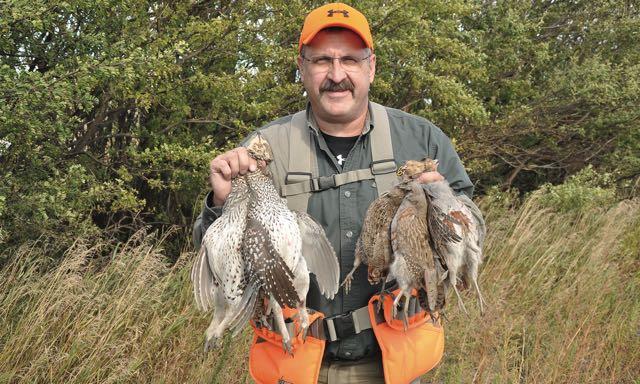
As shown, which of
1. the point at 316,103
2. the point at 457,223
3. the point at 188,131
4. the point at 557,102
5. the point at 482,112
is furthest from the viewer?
the point at 557,102

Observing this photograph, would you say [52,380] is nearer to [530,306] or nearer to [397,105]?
[530,306]

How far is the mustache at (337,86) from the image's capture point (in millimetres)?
3088

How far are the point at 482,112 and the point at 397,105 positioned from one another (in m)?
1.19

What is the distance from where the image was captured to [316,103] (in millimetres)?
3145

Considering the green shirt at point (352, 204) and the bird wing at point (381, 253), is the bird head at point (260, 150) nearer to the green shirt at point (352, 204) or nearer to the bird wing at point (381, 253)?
the green shirt at point (352, 204)

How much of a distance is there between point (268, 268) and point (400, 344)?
2.76 ft

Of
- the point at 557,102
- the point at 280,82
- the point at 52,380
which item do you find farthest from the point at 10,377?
the point at 557,102

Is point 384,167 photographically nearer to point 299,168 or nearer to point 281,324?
point 299,168

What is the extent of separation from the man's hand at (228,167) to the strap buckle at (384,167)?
0.61m

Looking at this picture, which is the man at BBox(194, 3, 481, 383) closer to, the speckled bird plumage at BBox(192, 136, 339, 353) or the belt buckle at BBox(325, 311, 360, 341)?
the belt buckle at BBox(325, 311, 360, 341)

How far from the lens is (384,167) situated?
3.03 metres

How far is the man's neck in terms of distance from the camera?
126 inches

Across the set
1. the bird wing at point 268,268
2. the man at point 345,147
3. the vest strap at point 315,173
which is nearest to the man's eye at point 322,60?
the man at point 345,147

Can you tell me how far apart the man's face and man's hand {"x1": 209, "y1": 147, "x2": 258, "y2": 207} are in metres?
0.55
